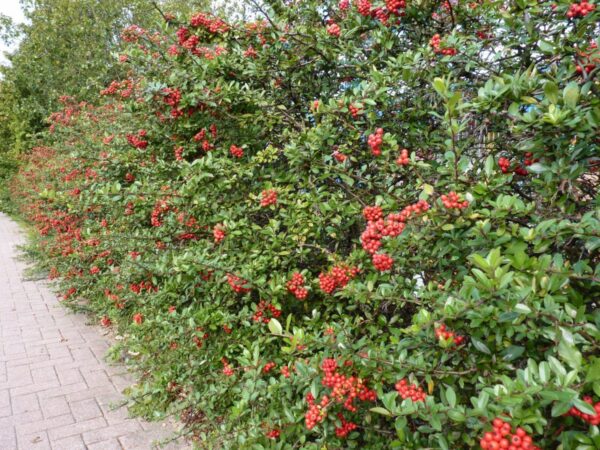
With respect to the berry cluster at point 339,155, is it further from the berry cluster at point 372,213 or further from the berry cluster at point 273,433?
the berry cluster at point 273,433

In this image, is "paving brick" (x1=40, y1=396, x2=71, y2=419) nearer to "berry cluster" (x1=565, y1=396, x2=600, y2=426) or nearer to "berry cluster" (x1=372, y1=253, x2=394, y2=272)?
"berry cluster" (x1=372, y1=253, x2=394, y2=272)

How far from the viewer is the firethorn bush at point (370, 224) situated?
157 centimetres

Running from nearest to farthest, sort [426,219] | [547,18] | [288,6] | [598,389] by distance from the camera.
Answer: [598,389], [426,219], [547,18], [288,6]

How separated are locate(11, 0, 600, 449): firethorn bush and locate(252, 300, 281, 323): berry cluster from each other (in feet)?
0.05

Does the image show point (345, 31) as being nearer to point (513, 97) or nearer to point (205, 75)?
point (205, 75)

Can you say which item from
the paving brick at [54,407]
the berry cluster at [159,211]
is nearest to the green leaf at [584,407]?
the berry cluster at [159,211]

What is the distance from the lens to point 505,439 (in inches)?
50.4

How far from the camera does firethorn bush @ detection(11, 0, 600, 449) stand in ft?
5.14

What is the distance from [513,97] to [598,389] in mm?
1145

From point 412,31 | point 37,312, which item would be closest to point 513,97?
point 412,31

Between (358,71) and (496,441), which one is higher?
(358,71)

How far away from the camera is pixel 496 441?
4.23ft

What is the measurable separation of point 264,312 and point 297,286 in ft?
1.21

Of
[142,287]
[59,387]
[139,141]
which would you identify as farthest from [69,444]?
[139,141]
